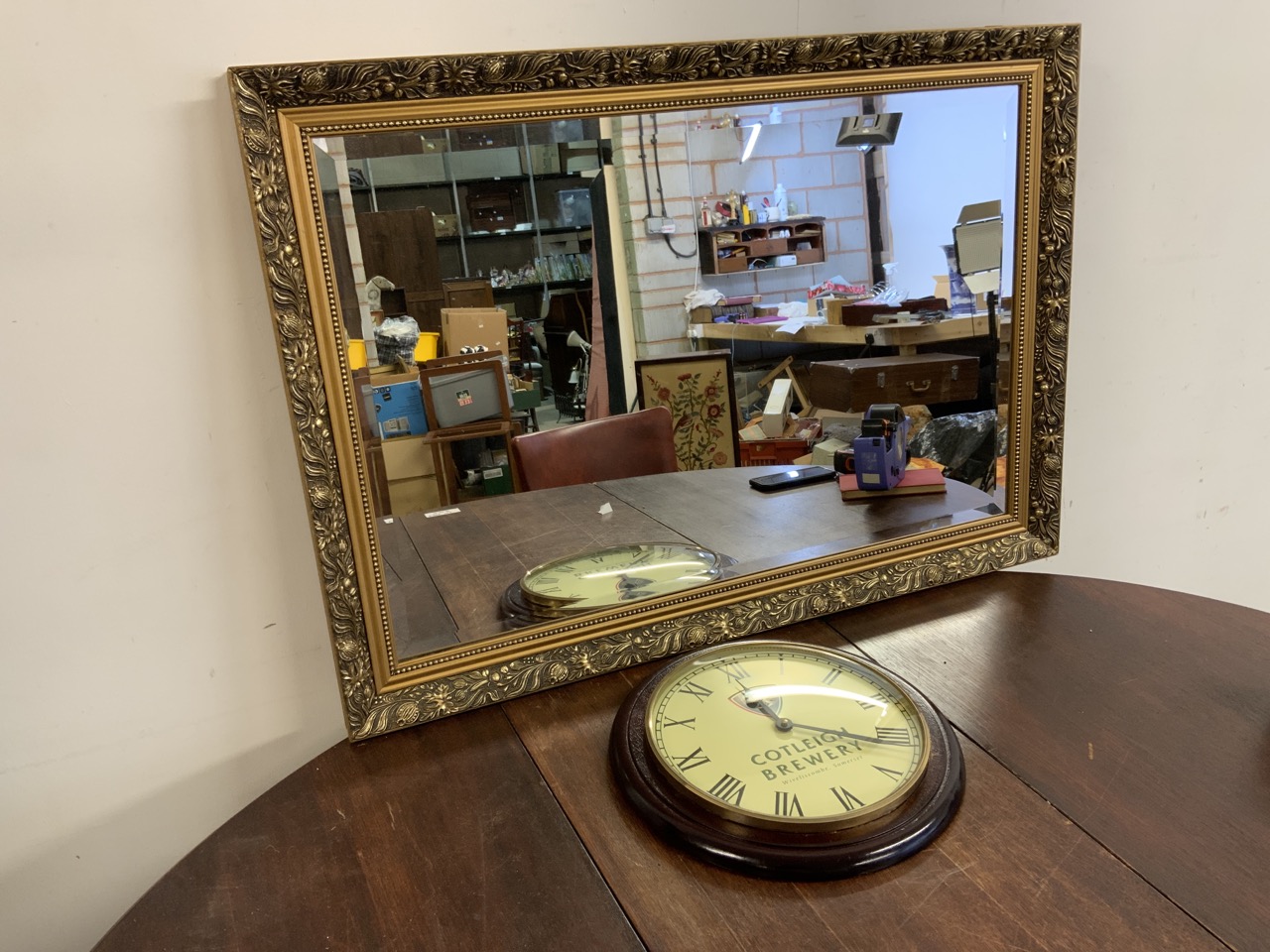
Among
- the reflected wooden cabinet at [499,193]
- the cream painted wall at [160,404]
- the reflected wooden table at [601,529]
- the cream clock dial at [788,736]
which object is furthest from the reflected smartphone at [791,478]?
the cream painted wall at [160,404]

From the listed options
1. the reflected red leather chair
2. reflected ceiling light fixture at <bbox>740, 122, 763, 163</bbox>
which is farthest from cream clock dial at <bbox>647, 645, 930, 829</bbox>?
reflected ceiling light fixture at <bbox>740, 122, 763, 163</bbox>

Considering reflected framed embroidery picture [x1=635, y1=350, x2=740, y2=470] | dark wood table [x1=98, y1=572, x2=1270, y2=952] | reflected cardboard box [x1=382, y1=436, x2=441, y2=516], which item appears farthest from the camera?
reflected framed embroidery picture [x1=635, y1=350, x2=740, y2=470]

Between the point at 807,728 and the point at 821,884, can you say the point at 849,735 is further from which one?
the point at 821,884

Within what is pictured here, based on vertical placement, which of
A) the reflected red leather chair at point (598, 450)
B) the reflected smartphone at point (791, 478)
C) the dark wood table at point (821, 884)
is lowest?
the dark wood table at point (821, 884)

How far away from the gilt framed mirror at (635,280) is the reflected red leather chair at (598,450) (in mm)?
18

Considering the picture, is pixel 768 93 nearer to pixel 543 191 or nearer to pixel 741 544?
pixel 543 191

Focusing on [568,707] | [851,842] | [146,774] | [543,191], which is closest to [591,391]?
[543,191]

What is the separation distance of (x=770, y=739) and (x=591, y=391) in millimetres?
388

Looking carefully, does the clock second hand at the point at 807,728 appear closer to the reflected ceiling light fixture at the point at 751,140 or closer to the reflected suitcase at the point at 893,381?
the reflected suitcase at the point at 893,381

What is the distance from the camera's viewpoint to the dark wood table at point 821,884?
0.61 metres

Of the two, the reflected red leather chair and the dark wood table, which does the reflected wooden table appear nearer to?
the reflected red leather chair

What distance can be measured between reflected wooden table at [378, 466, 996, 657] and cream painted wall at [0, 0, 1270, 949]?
0.12 m

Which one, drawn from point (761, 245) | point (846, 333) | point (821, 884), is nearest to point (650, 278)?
point (761, 245)

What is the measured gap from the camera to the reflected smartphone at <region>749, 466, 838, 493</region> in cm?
104
